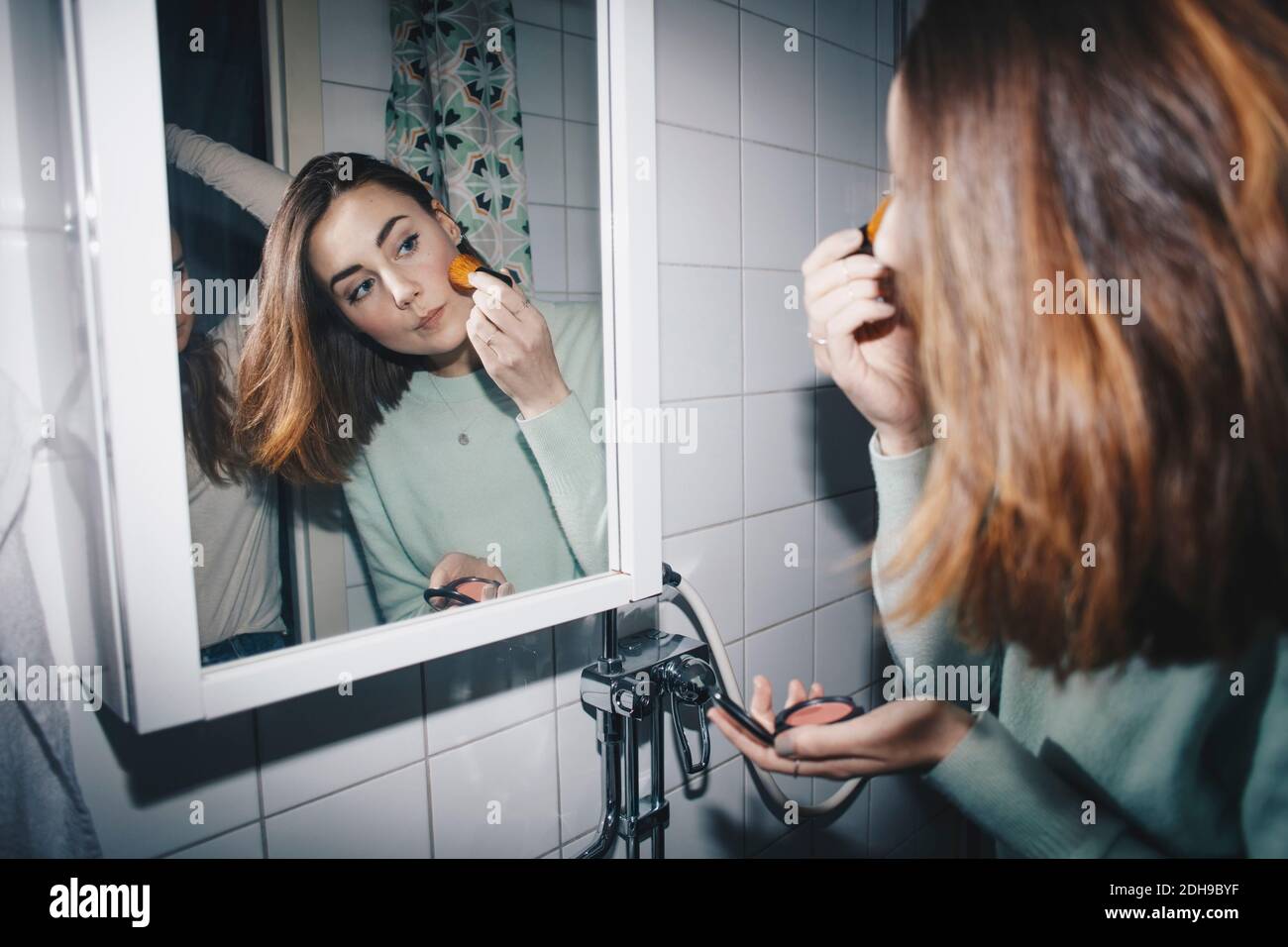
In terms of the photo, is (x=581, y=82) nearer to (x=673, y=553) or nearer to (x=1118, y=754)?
(x=673, y=553)

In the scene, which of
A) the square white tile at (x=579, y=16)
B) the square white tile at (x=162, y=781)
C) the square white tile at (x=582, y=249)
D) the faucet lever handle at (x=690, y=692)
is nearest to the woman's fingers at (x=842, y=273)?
the square white tile at (x=582, y=249)

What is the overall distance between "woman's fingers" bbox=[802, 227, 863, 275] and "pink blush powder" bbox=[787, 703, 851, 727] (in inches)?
19.8

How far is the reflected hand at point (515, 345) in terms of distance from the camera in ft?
2.38

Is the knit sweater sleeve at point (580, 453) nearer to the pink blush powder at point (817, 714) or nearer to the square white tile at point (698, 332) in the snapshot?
the square white tile at point (698, 332)

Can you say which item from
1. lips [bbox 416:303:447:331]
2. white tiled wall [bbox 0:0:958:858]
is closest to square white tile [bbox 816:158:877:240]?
white tiled wall [bbox 0:0:958:858]

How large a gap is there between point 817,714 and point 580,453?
0.41m

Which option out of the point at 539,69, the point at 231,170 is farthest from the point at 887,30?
the point at 231,170

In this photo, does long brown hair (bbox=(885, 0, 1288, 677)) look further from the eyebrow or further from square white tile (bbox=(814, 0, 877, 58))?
the eyebrow

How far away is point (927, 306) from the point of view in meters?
0.68

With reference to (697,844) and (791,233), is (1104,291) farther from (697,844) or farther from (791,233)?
(697,844)

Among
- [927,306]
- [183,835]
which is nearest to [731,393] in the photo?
[927,306]

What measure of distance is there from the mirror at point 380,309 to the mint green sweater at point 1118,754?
0.42 m

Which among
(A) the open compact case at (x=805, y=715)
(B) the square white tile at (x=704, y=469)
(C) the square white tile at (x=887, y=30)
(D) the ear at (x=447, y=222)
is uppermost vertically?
(C) the square white tile at (x=887, y=30)
